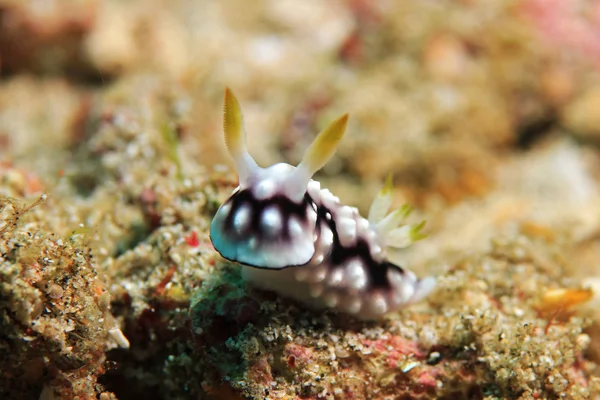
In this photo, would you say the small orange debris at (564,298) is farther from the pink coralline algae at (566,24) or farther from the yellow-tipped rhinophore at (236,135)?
the pink coralline algae at (566,24)

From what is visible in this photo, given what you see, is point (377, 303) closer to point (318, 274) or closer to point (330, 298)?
point (330, 298)

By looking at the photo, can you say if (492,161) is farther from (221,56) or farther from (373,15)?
(221,56)

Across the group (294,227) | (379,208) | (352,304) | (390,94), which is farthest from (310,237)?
(390,94)

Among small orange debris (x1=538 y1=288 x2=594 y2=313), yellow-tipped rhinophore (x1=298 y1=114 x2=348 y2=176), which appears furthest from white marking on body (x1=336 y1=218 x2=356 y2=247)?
small orange debris (x1=538 y1=288 x2=594 y2=313)

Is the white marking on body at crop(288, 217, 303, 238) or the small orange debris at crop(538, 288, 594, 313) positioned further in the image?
the small orange debris at crop(538, 288, 594, 313)

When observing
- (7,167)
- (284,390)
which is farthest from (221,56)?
(284,390)

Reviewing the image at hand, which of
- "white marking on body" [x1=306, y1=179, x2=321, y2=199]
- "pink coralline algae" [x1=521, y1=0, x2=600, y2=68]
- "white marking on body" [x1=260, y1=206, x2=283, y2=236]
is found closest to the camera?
"white marking on body" [x1=260, y1=206, x2=283, y2=236]

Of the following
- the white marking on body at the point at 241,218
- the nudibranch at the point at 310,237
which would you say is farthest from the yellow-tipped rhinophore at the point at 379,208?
the white marking on body at the point at 241,218

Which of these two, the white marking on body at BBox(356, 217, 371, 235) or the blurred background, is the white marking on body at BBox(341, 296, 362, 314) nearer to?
the white marking on body at BBox(356, 217, 371, 235)
